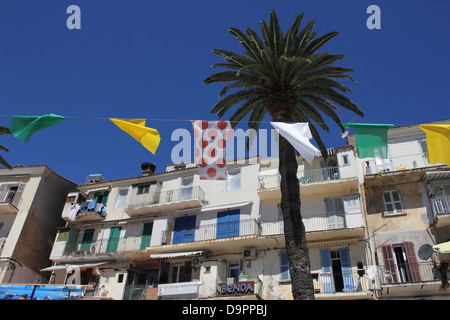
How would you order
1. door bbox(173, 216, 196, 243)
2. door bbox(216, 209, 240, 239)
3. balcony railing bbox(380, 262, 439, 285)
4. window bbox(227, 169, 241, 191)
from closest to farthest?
balcony railing bbox(380, 262, 439, 285), door bbox(216, 209, 240, 239), door bbox(173, 216, 196, 243), window bbox(227, 169, 241, 191)

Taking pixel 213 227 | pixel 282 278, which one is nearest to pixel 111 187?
pixel 213 227

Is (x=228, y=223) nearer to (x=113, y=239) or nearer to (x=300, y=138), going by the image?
(x=113, y=239)

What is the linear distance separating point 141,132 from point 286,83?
23.4ft

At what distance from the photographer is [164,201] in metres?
33.0

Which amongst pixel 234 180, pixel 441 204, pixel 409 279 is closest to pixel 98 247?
pixel 234 180

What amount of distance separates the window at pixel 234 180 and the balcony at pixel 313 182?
2.11 metres

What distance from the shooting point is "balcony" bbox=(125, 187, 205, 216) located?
31.5 meters

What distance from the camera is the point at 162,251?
2989 cm

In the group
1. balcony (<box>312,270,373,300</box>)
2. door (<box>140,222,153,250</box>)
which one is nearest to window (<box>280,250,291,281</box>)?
balcony (<box>312,270,373,300</box>)

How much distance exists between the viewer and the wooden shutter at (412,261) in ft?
74.0

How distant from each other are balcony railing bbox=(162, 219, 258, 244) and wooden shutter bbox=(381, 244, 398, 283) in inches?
330

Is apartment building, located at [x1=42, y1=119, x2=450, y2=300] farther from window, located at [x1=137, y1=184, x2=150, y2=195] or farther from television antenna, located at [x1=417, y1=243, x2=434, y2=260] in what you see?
television antenna, located at [x1=417, y1=243, x2=434, y2=260]
